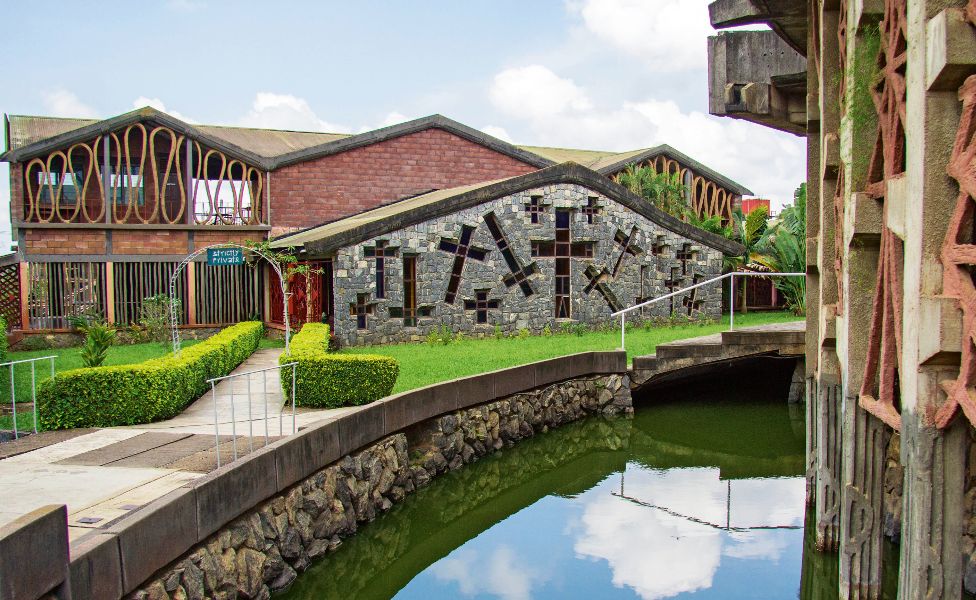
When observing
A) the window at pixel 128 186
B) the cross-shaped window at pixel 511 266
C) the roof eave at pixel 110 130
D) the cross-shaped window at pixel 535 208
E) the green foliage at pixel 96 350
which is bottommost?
the green foliage at pixel 96 350

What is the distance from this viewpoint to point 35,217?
74.4ft

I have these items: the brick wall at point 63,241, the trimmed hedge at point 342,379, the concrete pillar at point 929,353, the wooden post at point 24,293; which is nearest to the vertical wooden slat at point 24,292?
the wooden post at point 24,293

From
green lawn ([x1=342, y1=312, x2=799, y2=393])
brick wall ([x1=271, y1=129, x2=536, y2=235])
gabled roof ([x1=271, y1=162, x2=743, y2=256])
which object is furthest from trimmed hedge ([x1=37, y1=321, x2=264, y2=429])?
brick wall ([x1=271, y1=129, x2=536, y2=235])

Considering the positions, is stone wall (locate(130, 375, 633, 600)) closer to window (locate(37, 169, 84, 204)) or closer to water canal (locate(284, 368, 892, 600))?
water canal (locate(284, 368, 892, 600))

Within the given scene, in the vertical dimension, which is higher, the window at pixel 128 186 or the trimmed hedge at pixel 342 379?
the window at pixel 128 186

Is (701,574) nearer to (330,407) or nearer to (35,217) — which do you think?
(330,407)

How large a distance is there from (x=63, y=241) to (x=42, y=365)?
564cm

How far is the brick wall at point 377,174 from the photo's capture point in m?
25.4

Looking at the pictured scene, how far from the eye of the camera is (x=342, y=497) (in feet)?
34.0

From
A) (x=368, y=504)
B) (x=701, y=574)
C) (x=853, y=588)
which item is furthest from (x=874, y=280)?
(x=368, y=504)

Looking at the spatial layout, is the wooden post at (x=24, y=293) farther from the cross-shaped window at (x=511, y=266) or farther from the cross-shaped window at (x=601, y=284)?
the cross-shaped window at (x=601, y=284)

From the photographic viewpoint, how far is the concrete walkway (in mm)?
7142

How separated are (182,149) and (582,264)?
12.0 m

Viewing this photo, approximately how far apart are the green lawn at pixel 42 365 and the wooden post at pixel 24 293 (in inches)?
45.3
